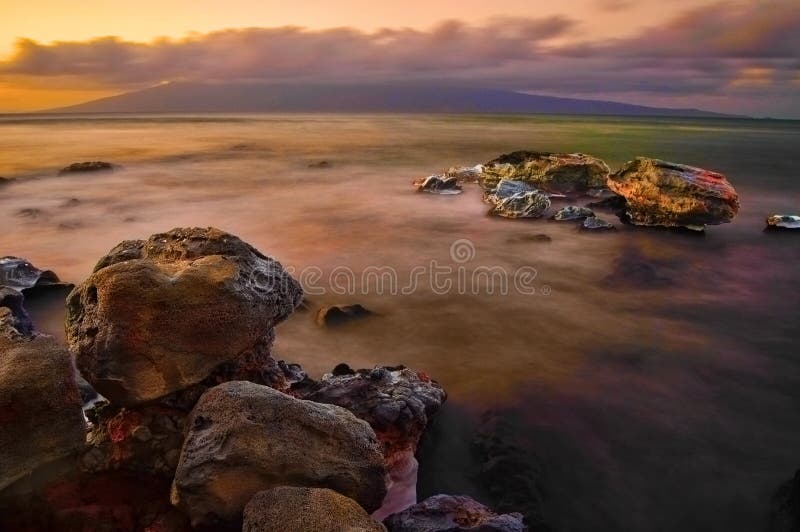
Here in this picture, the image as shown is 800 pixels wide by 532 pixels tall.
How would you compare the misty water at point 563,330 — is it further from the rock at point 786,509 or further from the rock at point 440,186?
the rock at point 440,186

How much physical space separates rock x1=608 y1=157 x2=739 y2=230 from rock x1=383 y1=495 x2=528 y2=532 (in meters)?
13.8

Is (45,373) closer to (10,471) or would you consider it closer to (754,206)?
(10,471)

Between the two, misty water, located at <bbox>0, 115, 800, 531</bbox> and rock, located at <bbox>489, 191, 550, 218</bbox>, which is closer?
misty water, located at <bbox>0, 115, 800, 531</bbox>

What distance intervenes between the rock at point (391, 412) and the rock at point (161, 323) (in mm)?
1040

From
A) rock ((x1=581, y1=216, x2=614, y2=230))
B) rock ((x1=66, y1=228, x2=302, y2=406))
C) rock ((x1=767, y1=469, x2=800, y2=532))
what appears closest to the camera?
rock ((x1=66, y1=228, x2=302, y2=406))

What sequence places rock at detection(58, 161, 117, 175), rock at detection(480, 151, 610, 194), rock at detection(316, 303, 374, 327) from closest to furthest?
rock at detection(316, 303, 374, 327)
rock at detection(480, 151, 610, 194)
rock at detection(58, 161, 117, 175)

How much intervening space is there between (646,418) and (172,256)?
5.89m

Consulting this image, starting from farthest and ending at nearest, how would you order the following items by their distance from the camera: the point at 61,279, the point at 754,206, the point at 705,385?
the point at 754,206, the point at 61,279, the point at 705,385

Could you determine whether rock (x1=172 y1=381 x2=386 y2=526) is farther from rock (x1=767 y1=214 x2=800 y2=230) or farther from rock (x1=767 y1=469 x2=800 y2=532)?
rock (x1=767 y1=214 x2=800 y2=230)

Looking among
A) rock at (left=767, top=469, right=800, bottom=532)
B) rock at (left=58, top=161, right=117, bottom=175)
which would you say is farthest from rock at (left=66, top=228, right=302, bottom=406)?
rock at (left=58, top=161, right=117, bottom=175)

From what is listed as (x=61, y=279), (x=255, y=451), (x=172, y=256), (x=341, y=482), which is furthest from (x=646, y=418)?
(x=61, y=279)

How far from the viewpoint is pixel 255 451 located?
4219 millimetres

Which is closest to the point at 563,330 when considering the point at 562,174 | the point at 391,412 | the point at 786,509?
the point at 786,509

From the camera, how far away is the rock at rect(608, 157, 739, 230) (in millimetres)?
15844
